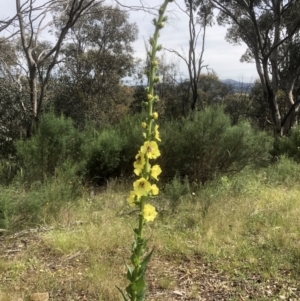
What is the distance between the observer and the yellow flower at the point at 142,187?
5.15 feet

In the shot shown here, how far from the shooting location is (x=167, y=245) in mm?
4027

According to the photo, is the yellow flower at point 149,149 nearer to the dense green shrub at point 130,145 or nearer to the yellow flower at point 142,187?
the yellow flower at point 142,187

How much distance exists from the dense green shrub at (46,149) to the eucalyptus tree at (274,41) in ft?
22.8

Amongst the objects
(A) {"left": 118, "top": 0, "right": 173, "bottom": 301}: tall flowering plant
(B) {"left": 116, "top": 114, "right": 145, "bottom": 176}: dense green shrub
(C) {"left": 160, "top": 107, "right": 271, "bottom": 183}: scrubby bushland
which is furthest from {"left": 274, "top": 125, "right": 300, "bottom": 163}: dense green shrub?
(A) {"left": 118, "top": 0, "right": 173, "bottom": 301}: tall flowering plant

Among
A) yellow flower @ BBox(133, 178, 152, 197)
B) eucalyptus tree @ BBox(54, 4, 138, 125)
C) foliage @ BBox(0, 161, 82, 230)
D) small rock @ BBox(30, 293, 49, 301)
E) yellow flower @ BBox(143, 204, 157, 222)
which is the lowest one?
small rock @ BBox(30, 293, 49, 301)

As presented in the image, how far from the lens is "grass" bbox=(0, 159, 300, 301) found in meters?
3.30

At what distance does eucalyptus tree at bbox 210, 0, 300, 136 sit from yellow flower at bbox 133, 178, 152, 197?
414 inches

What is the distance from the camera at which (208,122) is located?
692 centimetres

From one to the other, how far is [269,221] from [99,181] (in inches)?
141

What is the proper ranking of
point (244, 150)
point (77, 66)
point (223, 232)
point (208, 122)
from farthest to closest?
1. point (77, 66)
2. point (244, 150)
3. point (208, 122)
4. point (223, 232)

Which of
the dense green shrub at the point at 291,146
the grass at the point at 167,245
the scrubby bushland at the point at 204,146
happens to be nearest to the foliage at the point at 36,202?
the grass at the point at 167,245

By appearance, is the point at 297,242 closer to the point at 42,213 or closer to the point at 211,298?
the point at 211,298

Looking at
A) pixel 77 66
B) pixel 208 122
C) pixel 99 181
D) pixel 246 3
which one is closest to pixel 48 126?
pixel 99 181

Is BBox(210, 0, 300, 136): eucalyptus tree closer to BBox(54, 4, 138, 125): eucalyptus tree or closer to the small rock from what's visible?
BBox(54, 4, 138, 125): eucalyptus tree
